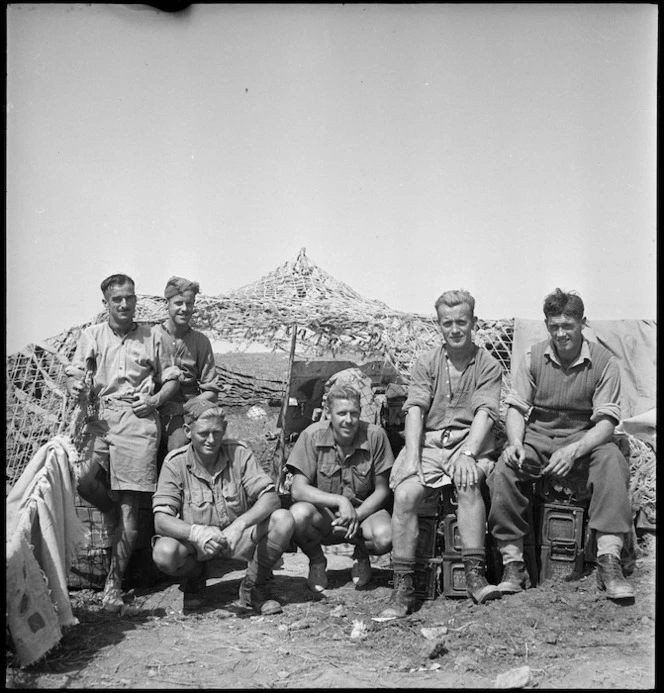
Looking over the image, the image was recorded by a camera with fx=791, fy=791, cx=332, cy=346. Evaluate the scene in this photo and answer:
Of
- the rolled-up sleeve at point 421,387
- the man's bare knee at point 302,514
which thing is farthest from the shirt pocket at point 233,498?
the rolled-up sleeve at point 421,387

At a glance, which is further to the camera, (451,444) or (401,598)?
(451,444)

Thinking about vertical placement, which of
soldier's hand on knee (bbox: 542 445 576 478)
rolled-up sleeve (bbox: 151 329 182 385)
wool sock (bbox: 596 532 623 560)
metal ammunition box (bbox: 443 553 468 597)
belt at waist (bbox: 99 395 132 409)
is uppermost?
rolled-up sleeve (bbox: 151 329 182 385)

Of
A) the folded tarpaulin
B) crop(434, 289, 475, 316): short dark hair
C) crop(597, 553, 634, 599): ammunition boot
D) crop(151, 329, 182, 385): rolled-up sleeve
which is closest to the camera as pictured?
the folded tarpaulin

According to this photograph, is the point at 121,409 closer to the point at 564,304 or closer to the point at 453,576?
the point at 453,576

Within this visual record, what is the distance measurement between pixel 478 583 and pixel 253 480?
149 centimetres

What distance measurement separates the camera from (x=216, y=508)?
4859mm

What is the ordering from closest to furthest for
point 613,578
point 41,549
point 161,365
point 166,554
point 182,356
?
1. point 41,549
2. point 613,578
3. point 166,554
4. point 161,365
5. point 182,356

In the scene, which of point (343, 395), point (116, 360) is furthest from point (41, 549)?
point (343, 395)

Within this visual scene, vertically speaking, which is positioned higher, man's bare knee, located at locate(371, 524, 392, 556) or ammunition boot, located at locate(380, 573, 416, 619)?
man's bare knee, located at locate(371, 524, 392, 556)

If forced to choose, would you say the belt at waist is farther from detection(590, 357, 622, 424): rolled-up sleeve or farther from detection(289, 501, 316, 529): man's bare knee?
detection(590, 357, 622, 424): rolled-up sleeve

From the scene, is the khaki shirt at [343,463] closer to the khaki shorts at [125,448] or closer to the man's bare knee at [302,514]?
the man's bare knee at [302,514]

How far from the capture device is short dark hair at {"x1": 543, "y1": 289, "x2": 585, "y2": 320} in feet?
16.1

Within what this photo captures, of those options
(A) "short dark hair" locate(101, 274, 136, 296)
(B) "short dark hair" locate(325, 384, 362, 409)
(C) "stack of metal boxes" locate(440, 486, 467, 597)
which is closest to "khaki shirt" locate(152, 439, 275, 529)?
(B) "short dark hair" locate(325, 384, 362, 409)

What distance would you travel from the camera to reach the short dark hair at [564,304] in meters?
4.91
